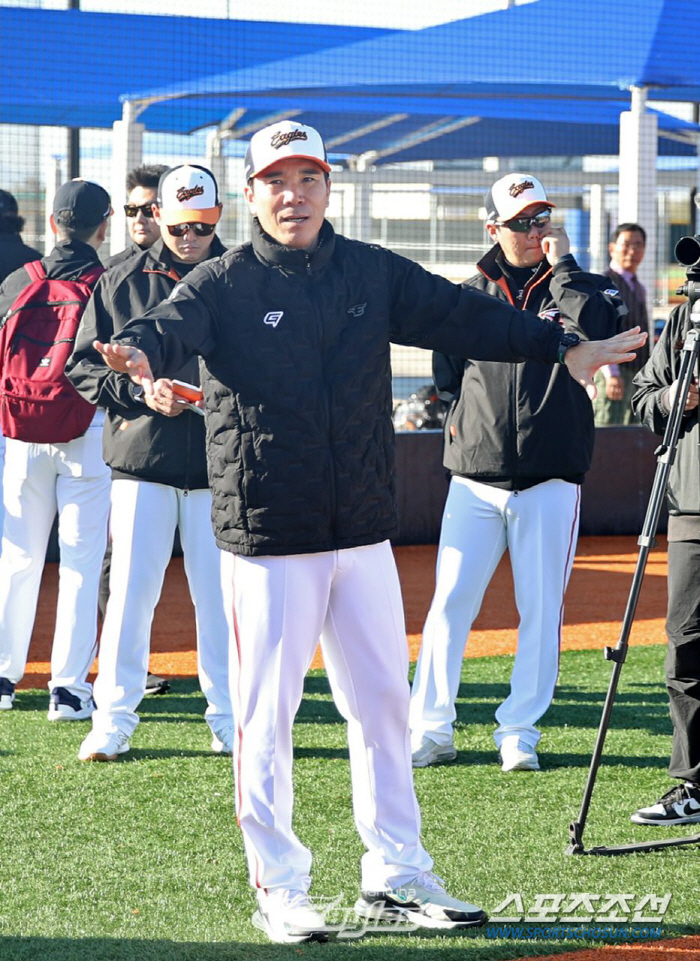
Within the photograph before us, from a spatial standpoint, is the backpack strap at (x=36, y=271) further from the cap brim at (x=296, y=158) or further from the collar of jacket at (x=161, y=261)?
the cap brim at (x=296, y=158)

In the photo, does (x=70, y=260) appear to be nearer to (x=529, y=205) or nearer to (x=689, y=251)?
(x=529, y=205)

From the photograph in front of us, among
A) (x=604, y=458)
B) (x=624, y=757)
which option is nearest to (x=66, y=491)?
(x=624, y=757)

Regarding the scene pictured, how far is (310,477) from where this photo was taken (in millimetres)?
3627

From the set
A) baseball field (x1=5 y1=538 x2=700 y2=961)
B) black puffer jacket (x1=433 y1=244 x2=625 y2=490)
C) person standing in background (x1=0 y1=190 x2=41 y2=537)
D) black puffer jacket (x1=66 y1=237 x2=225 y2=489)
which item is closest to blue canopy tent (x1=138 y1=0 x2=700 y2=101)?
person standing in background (x1=0 y1=190 x2=41 y2=537)

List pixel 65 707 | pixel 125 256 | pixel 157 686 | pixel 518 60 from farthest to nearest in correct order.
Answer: pixel 518 60, pixel 157 686, pixel 65 707, pixel 125 256

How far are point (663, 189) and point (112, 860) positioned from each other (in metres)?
16.6

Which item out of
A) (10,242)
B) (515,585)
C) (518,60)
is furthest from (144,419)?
(518,60)

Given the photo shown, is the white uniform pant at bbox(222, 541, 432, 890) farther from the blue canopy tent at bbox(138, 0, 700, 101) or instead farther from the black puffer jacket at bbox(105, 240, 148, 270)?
the blue canopy tent at bbox(138, 0, 700, 101)

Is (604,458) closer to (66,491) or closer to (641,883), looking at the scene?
(66,491)

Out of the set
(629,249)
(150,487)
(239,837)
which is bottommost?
(239,837)

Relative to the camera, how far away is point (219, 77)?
1505cm

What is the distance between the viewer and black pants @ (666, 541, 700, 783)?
185 inches

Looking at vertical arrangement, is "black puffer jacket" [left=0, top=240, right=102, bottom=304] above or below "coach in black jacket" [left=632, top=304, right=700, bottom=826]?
above

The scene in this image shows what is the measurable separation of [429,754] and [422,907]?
175 centimetres
